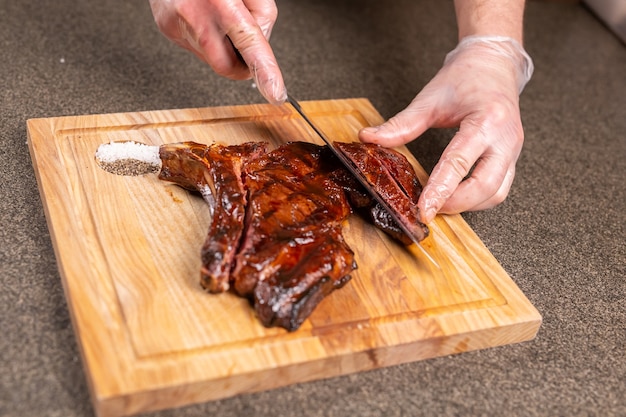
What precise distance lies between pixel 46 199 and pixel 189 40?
843 mm

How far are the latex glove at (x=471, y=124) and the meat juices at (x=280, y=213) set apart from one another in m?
0.12

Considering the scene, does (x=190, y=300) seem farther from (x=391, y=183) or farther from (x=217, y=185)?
(x=391, y=183)

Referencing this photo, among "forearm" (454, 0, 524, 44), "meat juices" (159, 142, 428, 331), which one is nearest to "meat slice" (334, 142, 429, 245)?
"meat juices" (159, 142, 428, 331)

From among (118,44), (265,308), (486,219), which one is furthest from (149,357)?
(118,44)

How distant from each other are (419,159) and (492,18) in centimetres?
69

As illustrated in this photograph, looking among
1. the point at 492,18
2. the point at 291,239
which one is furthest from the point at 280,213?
the point at 492,18

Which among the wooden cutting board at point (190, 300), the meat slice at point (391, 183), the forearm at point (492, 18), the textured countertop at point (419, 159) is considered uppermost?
the forearm at point (492, 18)

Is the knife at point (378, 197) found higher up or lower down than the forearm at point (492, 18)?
lower down

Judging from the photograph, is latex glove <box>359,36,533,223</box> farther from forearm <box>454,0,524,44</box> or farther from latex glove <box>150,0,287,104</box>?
latex glove <box>150,0,287,104</box>

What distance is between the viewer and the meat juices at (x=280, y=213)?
204cm

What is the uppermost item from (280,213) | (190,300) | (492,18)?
(492,18)

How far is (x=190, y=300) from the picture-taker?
6.75ft

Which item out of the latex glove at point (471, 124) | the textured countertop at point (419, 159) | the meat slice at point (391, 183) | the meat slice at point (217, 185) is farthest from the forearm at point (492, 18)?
the meat slice at point (217, 185)

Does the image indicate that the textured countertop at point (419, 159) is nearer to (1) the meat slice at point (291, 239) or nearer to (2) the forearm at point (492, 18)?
(1) the meat slice at point (291, 239)
